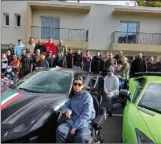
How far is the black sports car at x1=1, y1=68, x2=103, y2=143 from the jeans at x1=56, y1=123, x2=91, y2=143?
0.28m

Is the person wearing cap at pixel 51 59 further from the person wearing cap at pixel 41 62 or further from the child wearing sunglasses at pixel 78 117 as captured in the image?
the child wearing sunglasses at pixel 78 117

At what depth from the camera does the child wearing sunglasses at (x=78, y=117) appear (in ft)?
13.2

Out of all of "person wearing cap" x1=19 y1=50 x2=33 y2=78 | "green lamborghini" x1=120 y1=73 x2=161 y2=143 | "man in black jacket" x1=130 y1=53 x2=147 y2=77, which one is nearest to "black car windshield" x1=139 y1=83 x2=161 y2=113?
"green lamborghini" x1=120 y1=73 x2=161 y2=143

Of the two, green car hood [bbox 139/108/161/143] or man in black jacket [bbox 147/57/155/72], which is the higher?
man in black jacket [bbox 147/57/155/72]

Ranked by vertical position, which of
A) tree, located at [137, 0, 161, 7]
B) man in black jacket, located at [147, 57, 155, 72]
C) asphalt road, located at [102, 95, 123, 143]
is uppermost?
tree, located at [137, 0, 161, 7]

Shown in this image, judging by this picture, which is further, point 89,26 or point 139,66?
point 89,26

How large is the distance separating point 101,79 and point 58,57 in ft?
12.1

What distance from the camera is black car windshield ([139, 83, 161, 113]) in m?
4.74

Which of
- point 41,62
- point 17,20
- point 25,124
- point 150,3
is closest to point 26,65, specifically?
point 41,62

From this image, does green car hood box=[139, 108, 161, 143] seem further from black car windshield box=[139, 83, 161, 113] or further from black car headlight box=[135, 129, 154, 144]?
black car windshield box=[139, 83, 161, 113]

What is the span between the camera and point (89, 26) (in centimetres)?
1938

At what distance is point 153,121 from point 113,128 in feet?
7.68

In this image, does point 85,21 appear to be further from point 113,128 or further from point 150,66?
point 113,128

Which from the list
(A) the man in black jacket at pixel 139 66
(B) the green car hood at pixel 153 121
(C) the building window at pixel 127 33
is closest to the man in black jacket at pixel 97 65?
(A) the man in black jacket at pixel 139 66
